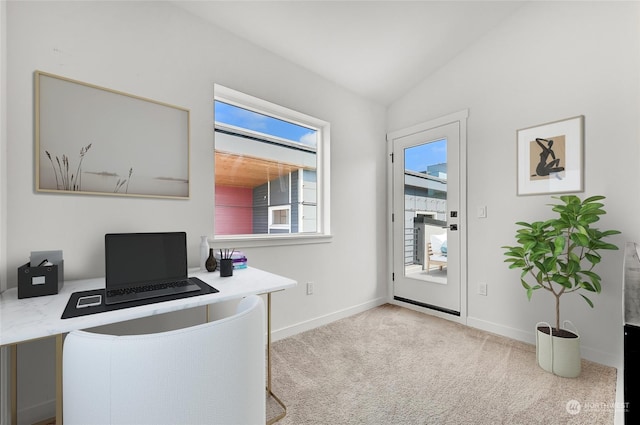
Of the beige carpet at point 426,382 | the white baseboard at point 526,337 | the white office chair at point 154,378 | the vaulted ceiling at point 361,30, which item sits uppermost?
the vaulted ceiling at point 361,30

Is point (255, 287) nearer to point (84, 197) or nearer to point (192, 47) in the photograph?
point (84, 197)

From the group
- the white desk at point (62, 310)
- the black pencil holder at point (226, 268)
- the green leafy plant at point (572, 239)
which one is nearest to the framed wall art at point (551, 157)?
the green leafy plant at point (572, 239)

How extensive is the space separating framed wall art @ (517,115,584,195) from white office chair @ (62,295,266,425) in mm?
2728

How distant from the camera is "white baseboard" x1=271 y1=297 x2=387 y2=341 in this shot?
2494 mm

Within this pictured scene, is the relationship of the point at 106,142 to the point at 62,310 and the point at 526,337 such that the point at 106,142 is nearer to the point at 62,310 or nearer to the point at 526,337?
the point at 62,310

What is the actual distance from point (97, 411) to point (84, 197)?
4.52 ft

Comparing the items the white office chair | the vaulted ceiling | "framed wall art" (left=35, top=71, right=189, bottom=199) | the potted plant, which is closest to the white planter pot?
the potted plant

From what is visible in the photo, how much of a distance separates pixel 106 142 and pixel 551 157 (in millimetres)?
3276

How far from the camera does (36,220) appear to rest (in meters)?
1.50

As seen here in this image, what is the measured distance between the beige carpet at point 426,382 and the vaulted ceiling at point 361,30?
2570mm

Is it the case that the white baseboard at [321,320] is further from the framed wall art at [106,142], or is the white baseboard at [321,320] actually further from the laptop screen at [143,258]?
the framed wall art at [106,142]

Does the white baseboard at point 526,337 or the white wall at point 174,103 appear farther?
the white baseboard at point 526,337

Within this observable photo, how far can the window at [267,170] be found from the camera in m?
2.36

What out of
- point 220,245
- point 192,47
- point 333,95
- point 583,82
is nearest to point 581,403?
point 583,82
